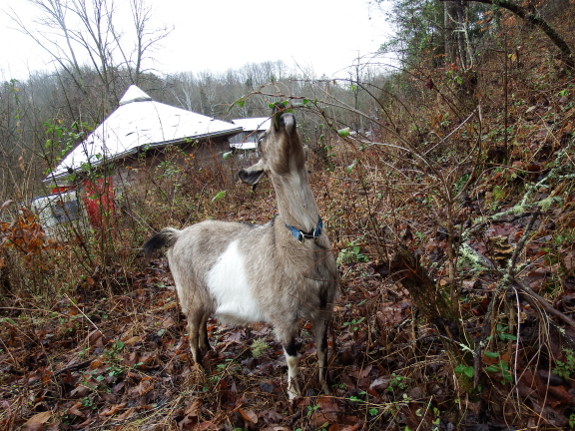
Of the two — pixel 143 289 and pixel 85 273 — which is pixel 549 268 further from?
pixel 85 273

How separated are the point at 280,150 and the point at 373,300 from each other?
1127 millimetres

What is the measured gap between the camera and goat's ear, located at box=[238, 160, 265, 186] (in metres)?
2.81

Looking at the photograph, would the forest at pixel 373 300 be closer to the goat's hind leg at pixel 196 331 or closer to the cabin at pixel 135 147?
the goat's hind leg at pixel 196 331

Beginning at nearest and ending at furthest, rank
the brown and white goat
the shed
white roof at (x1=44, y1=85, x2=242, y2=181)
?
the shed → the brown and white goat → white roof at (x1=44, y1=85, x2=242, y2=181)

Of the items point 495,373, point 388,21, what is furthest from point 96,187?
point 388,21

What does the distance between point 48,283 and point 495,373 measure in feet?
18.3

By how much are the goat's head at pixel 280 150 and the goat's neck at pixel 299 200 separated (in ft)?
0.16

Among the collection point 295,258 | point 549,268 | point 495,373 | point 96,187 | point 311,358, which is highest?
point 96,187

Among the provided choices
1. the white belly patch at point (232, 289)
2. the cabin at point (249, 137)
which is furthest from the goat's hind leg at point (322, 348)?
the cabin at point (249, 137)

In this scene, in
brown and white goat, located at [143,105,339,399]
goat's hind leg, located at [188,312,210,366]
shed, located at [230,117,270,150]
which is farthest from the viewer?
goat's hind leg, located at [188,312,210,366]

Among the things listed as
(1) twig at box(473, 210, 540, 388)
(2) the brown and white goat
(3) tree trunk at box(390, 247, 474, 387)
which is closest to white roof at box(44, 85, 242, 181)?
(2) the brown and white goat

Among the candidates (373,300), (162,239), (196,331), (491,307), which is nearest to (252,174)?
(373,300)

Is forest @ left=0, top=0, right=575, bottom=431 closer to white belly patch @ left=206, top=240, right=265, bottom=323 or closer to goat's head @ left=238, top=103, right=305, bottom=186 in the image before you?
goat's head @ left=238, top=103, right=305, bottom=186

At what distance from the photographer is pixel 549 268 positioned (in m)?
2.67
